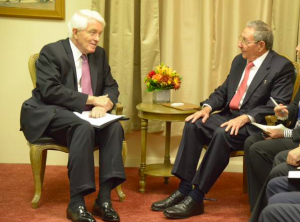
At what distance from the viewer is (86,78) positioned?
4203mm

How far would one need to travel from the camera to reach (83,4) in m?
4.92

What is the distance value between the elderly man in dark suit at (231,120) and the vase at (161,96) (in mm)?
441

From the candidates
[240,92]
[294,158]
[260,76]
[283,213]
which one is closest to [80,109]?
[240,92]

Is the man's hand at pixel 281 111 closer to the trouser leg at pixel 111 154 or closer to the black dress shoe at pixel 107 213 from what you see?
the trouser leg at pixel 111 154

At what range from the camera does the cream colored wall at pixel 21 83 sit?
494 cm

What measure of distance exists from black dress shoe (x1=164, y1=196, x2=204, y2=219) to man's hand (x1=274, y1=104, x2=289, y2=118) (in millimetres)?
834

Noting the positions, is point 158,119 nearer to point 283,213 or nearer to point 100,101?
point 100,101

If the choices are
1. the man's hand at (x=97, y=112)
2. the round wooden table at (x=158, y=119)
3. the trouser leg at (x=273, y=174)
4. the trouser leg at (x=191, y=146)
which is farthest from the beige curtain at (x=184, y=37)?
the trouser leg at (x=273, y=174)

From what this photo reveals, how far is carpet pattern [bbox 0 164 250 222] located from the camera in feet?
12.5

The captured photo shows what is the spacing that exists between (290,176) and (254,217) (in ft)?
0.92

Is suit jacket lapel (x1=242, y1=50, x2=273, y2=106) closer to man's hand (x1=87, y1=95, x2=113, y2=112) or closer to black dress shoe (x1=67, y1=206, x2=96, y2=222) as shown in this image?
man's hand (x1=87, y1=95, x2=113, y2=112)

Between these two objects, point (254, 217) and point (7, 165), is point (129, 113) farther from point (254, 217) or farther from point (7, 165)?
point (254, 217)

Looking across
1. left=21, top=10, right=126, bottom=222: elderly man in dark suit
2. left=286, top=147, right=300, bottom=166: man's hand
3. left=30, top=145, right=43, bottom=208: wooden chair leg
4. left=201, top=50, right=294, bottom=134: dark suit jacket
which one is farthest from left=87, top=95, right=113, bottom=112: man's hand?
left=286, top=147, right=300, bottom=166: man's hand

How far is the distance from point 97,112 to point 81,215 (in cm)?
77
